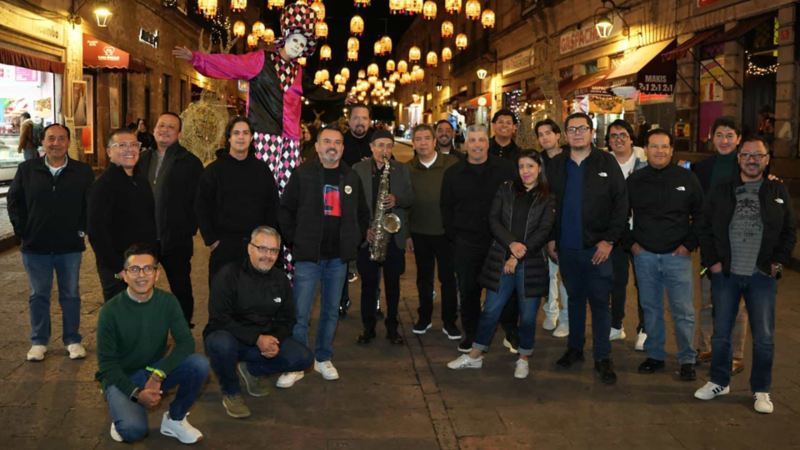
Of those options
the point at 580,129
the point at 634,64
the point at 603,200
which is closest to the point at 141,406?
the point at 603,200

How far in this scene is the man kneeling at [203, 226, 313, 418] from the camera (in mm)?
5332

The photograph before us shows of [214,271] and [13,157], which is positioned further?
[13,157]

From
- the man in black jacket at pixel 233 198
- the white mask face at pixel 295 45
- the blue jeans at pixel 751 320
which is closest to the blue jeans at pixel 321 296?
the man in black jacket at pixel 233 198

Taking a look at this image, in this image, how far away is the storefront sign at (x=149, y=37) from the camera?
2958 centimetres

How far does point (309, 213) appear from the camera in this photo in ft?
20.3

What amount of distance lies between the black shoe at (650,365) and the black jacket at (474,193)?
1.61 metres

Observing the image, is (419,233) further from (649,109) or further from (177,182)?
(649,109)

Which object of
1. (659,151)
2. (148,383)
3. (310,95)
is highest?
(310,95)

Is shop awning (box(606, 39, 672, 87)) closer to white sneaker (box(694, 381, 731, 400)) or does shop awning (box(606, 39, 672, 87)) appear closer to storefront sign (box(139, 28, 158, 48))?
white sneaker (box(694, 381, 731, 400))

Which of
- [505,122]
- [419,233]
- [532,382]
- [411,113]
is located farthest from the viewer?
[411,113]

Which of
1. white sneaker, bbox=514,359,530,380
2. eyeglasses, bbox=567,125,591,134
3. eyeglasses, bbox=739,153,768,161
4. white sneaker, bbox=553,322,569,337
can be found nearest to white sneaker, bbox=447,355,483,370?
white sneaker, bbox=514,359,530,380

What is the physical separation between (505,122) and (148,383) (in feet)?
15.9

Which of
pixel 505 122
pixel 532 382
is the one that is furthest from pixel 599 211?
pixel 505 122

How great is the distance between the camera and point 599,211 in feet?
20.7
